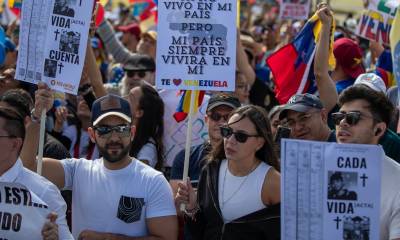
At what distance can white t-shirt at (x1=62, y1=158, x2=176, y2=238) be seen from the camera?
15.4 ft

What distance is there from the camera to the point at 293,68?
23.0ft

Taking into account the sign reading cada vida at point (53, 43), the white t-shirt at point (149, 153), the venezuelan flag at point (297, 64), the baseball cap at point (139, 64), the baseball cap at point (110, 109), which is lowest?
the white t-shirt at point (149, 153)

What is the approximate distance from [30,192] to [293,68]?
3492 millimetres

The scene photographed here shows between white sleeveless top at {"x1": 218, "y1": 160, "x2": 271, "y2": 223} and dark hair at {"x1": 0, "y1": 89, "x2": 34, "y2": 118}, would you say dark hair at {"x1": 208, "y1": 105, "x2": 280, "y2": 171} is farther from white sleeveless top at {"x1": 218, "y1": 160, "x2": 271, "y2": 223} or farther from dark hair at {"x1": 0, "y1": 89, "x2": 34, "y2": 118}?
dark hair at {"x1": 0, "y1": 89, "x2": 34, "y2": 118}

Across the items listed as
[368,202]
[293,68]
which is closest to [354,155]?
[368,202]

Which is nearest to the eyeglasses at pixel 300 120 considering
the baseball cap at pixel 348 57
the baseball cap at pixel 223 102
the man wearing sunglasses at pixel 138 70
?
the baseball cap at pixel 223 102

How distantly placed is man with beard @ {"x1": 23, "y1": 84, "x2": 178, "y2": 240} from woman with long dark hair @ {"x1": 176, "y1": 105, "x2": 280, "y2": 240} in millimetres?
196

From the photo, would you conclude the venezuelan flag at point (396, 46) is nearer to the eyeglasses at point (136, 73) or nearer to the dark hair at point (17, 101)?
the dark hair at point (17, 101)

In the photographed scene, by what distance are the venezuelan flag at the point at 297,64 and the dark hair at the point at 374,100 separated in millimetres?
2160

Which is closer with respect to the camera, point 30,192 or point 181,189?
point 30,192

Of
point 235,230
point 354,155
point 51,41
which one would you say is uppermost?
point 51,41

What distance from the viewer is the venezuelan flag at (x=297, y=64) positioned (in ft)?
22.8

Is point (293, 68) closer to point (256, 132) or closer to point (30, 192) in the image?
point (256, 132)

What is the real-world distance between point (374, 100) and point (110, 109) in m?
1.50
